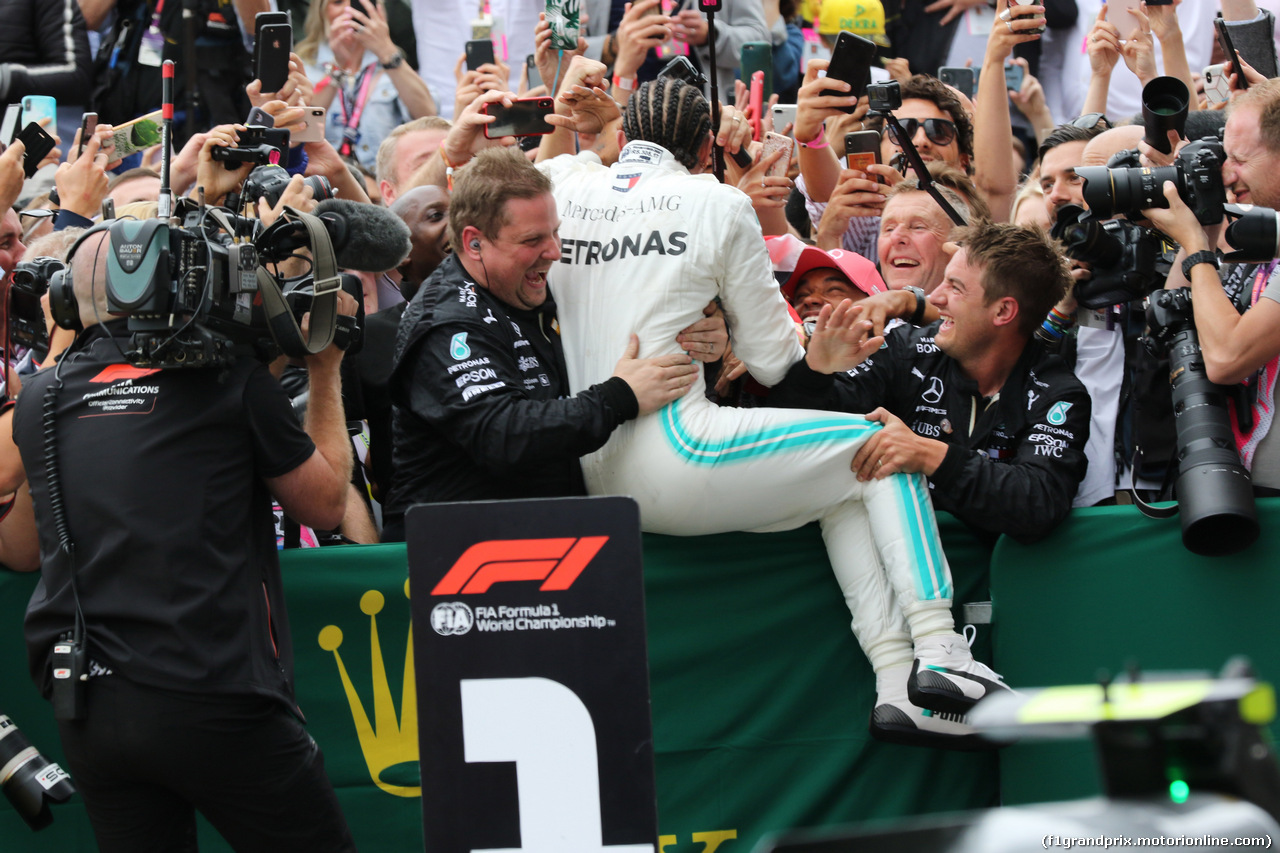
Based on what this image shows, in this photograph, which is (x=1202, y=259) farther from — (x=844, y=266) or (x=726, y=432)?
(x=726, y=432)

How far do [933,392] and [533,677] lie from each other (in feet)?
6.93

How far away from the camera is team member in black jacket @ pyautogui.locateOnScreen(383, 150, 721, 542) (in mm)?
3859

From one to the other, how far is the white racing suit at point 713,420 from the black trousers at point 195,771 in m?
1.23

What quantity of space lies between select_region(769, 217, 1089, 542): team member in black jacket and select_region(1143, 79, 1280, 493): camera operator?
1.46 ft

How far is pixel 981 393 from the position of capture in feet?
15.0

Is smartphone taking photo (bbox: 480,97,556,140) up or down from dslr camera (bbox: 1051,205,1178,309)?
up

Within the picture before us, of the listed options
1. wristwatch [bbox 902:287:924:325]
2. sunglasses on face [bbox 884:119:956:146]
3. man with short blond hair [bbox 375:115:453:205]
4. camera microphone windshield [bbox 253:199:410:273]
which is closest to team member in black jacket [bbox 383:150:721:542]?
camera microphone windshield [bbox 253:199:410:273]

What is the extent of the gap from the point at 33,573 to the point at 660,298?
217 centimetres

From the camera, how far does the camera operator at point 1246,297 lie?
4043mm

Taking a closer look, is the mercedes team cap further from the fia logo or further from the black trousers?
the black trousers

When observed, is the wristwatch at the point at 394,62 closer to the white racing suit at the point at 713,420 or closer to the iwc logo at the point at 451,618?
the white racing suit at the point at 713,420

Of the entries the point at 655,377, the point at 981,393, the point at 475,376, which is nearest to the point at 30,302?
the point at 475,376

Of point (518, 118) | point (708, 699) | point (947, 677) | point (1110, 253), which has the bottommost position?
point (708, 699)

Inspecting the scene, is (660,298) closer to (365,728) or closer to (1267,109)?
(365,728)
